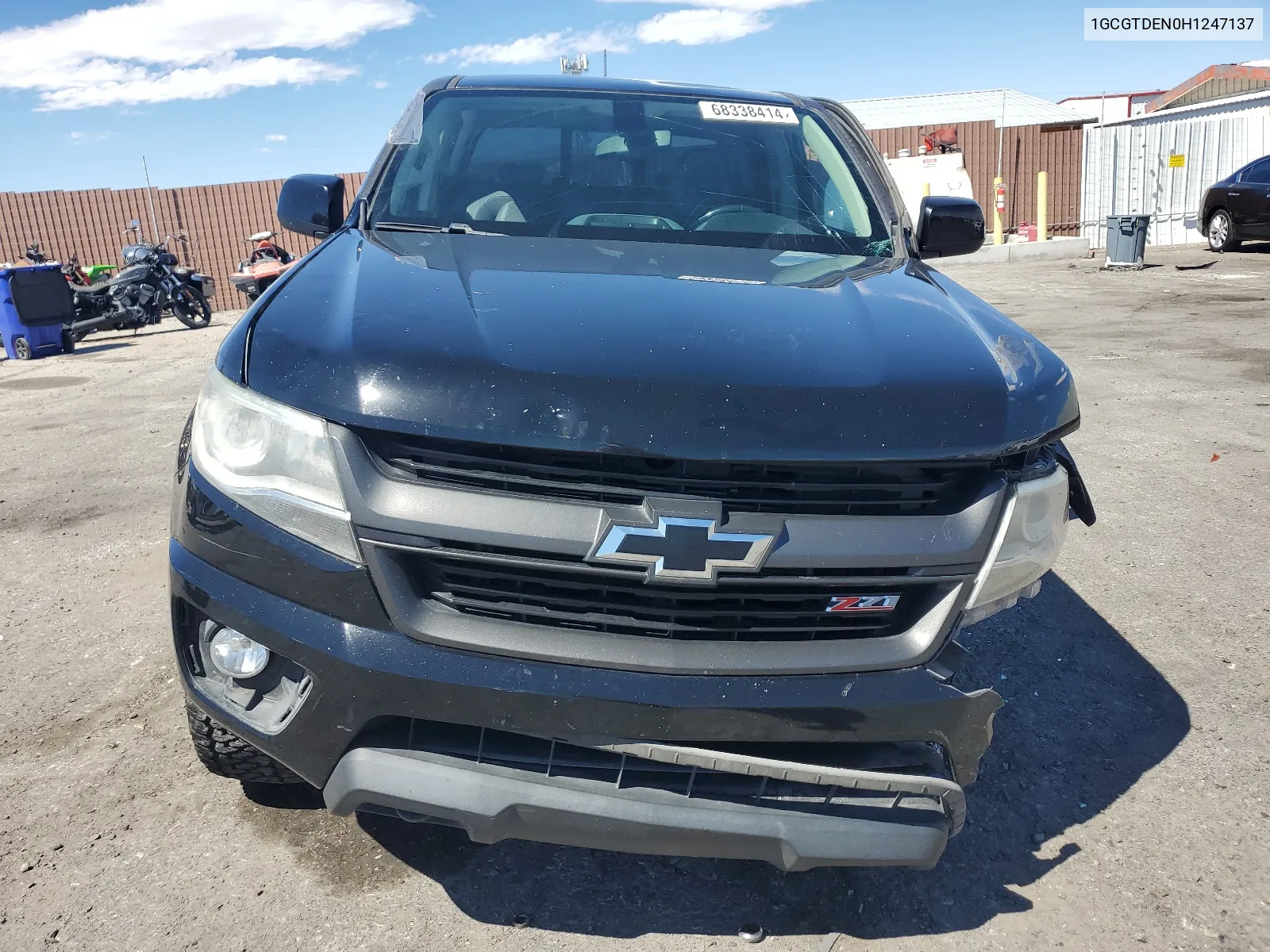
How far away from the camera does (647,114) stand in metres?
3.28

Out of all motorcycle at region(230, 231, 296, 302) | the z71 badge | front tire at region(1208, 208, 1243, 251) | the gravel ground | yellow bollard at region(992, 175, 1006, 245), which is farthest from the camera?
yellow bollard at region(992, 175, 1006, 245)

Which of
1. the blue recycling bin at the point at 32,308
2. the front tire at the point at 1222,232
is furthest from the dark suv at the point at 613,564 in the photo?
the front tire at the point at 1222,232

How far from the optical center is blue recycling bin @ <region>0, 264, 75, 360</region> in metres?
11.3

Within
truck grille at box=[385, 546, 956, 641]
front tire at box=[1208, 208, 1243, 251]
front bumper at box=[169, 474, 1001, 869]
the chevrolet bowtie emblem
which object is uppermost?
the chevrolet bowtie emblem

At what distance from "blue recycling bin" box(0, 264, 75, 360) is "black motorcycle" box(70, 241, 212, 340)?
78 centimetres

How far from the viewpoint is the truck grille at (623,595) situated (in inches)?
68.3

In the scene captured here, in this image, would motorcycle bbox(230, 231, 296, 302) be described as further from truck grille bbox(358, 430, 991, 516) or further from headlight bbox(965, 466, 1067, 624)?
headlight bbox(965, 466, 1067, 624)

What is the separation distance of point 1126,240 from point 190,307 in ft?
46.8

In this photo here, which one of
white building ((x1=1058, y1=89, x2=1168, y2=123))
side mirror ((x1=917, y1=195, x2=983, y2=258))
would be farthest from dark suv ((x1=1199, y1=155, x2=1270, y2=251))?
white building ((x1=1058, y1=89, x2=1168, y2=123))

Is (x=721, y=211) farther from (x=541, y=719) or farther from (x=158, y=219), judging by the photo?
(x=158, y=219)

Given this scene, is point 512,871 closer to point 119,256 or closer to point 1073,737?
point 1073,737

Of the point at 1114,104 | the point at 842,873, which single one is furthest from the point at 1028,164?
the point at 1114,104

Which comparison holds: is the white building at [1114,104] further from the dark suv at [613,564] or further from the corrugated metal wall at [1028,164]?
the dark suv at [613,564]

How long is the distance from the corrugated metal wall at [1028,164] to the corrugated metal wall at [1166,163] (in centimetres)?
84
